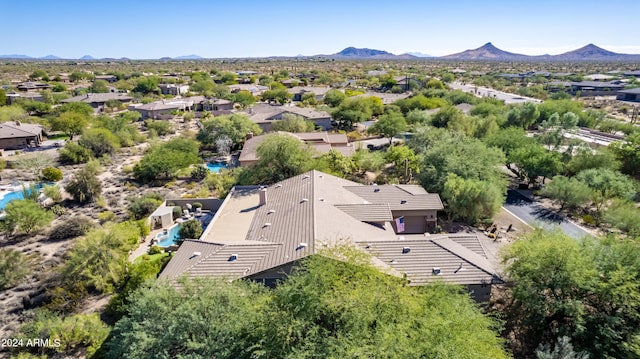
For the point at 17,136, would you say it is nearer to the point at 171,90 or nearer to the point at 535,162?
the point at 171,90

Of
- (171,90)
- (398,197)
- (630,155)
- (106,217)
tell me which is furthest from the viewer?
(171,90)

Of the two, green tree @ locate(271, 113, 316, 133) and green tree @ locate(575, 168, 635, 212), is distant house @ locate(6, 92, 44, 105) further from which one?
green tree @ locate(575, 168, 635, 212)

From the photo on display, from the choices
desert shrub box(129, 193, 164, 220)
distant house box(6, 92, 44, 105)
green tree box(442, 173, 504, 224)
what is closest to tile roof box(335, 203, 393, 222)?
green tree box(442, 173, 504, 224)

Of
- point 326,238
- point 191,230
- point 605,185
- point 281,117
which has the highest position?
point 281,117

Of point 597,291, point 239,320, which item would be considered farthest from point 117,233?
point 597,291

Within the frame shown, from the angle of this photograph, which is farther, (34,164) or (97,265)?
(34,164)

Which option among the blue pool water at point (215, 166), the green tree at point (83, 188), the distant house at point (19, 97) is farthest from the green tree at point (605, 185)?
the distant house at point (19, 97)

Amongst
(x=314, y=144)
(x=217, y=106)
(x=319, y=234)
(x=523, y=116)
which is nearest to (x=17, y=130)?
(x=217, y=106)

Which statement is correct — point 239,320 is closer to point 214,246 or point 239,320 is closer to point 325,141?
point 214,246
